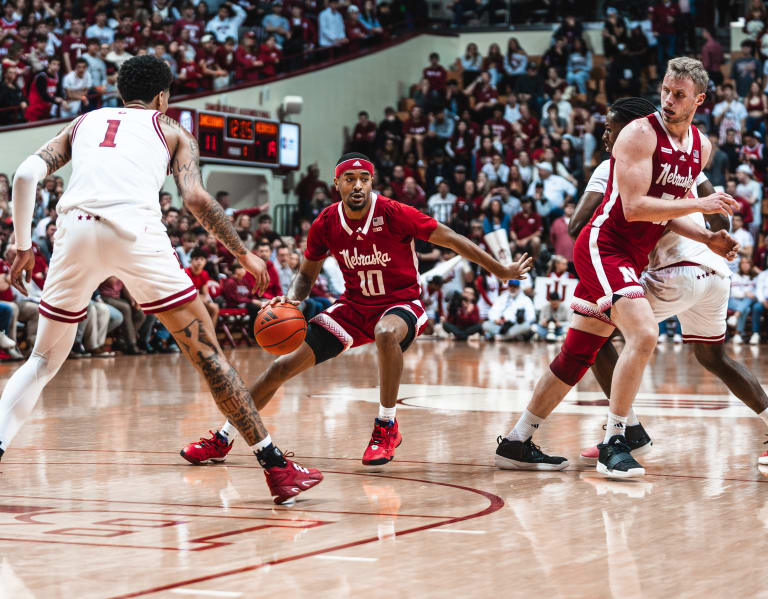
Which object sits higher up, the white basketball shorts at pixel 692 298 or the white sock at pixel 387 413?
the white basketball shorts at pixel 692 298

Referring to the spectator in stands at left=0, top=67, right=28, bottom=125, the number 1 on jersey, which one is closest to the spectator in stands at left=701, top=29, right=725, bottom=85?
the spectator in stands at left=0, top=67, right=28, bottom=125

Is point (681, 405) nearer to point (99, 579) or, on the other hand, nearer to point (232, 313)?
point (99, 579)

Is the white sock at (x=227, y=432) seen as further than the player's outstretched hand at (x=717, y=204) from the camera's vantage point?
Yes

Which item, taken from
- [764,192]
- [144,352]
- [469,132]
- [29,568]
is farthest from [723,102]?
[29,568]

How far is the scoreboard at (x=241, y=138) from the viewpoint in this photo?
18500 mm

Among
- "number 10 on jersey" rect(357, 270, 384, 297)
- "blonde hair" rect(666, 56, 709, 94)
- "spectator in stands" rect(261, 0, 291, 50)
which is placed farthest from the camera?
"spectator in stands" rect(261, 0, 291, 50)

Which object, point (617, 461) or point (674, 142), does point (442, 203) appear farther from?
point (617, 461)

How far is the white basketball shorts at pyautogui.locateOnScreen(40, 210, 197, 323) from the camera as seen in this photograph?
4805 mm

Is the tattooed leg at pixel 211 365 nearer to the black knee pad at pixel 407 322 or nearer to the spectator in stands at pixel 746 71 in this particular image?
the black knee pad at pixel 407 322

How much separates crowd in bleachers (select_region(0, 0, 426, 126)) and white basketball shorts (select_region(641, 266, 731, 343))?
43.9 ft

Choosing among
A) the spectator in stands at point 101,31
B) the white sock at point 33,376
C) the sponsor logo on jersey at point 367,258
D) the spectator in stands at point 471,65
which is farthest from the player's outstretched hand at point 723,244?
the spectator in stands at point 471,65

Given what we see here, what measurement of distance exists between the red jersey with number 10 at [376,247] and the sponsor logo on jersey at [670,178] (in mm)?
1202

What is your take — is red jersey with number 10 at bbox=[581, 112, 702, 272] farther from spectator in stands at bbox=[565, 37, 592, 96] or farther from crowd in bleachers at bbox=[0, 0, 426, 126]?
spectator in stands at bbox=[565, 37, 592, 96]

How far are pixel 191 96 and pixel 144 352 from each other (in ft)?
19.6
